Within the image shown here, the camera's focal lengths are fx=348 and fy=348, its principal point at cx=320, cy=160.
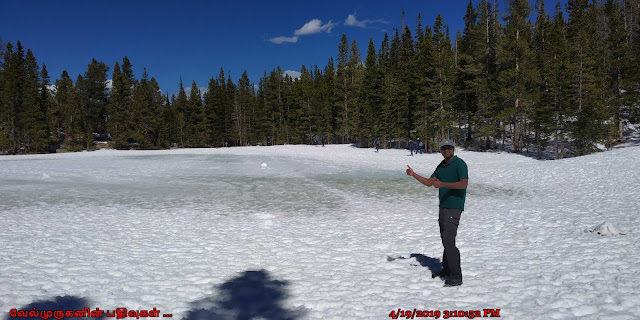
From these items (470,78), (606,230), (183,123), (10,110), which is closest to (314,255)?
(606,230)

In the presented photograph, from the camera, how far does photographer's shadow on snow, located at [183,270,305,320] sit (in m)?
4.50

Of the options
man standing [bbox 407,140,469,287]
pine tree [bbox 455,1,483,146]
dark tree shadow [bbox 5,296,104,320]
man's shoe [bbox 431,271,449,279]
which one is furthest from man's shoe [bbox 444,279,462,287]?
pine tree [bbox 455,1,483,146]

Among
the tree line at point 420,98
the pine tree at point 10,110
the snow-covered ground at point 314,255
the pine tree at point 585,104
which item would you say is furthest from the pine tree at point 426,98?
the pine tree at point 10,110

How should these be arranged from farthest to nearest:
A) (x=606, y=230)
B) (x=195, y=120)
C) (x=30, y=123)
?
(x=195, y=120)
(x=30, y=123)
(x=606, y=230)

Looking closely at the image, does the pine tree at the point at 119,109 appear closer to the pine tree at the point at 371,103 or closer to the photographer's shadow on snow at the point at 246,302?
the pine tree at the point at 371,103

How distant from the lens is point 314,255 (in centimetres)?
704

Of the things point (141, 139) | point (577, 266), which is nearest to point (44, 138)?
point (141, 139)

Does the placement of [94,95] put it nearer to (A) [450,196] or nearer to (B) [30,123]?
(B) [30,123]

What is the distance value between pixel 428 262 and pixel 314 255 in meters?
2.20

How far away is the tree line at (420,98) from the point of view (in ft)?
103

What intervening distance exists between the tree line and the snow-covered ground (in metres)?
19.8

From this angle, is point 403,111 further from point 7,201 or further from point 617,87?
point 7,201

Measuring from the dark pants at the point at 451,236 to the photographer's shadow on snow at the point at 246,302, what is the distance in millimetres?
2357

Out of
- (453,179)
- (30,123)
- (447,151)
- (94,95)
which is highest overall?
(94,95)
